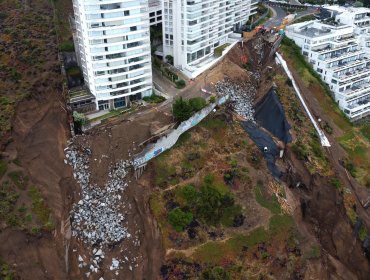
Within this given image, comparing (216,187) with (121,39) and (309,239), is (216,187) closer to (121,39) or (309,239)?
(309,239)

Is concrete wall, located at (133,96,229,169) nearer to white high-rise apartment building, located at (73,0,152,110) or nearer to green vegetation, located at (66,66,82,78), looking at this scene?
white high-rise apartment building, located at (73,0,152,110)

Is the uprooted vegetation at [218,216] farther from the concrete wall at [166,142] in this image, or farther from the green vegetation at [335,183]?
the green vegetation at [335,183]

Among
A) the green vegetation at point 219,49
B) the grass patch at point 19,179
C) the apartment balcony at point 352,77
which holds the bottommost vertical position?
the grass patch at point 19,179

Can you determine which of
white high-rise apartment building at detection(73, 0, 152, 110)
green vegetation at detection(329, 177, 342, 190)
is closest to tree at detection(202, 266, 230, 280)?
green vegetation at detection(329, 177, 342, 190)

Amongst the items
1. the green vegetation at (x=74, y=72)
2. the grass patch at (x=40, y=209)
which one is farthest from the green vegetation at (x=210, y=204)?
the green vegetation at (x=74, y=72)

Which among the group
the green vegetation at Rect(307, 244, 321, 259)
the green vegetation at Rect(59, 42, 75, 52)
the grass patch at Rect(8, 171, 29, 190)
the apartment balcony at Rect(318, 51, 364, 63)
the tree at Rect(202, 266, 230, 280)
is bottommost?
the green vegetation at Rect(307, 244, 321, 259)
